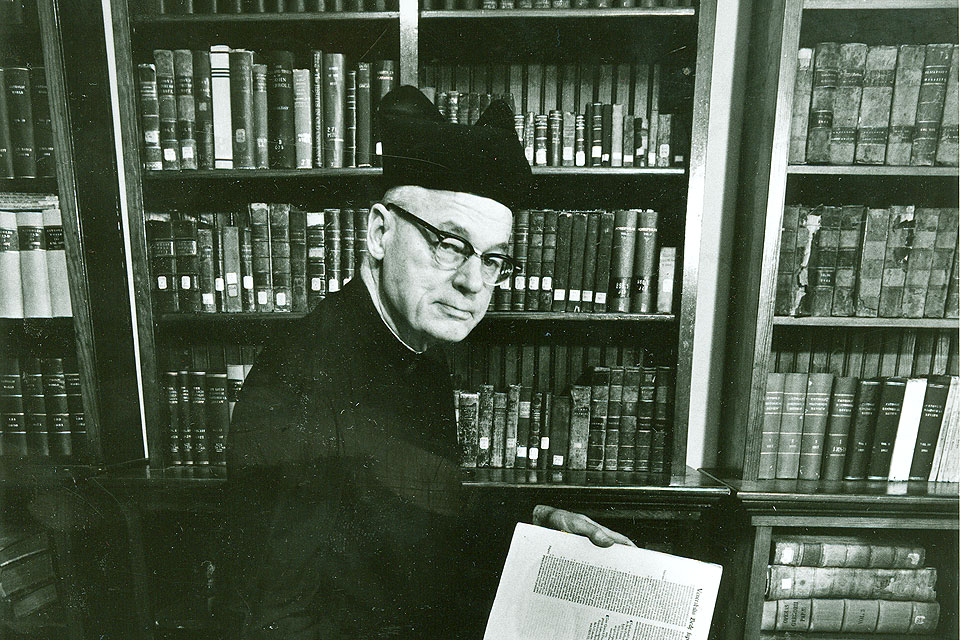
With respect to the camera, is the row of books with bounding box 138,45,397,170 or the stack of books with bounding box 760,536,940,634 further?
the stack of books with bounding box 760,536,940,634

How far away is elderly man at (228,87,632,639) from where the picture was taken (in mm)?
1062

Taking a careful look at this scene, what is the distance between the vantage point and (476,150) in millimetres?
1090

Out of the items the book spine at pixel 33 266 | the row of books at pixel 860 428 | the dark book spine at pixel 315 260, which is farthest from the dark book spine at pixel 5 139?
the row of books at pixel 860 428

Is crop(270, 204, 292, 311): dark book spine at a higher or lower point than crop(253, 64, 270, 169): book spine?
lower

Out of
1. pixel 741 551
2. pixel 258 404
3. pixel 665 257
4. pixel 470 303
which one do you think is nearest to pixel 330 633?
pixel 258 404

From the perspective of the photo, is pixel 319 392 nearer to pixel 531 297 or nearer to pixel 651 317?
pixel 531 297

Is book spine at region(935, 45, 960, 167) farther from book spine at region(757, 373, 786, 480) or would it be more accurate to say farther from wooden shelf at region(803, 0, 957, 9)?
book spine at region(757, 373, 786, 480)

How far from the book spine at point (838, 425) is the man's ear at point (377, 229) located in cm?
114

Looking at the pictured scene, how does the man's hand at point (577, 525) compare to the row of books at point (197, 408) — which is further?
the row of books at point (197, 408)

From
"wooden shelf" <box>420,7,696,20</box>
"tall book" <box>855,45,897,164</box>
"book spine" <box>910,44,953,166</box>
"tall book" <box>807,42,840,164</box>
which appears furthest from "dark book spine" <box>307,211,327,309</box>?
"book spine" <box>910,44,953,166</box>

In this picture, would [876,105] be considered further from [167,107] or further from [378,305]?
[167,107]

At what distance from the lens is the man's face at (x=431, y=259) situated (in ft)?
3.41

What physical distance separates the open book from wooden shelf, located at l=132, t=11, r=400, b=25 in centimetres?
115

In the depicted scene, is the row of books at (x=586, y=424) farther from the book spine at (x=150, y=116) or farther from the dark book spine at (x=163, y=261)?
the book spine at (x=150, y=116)
